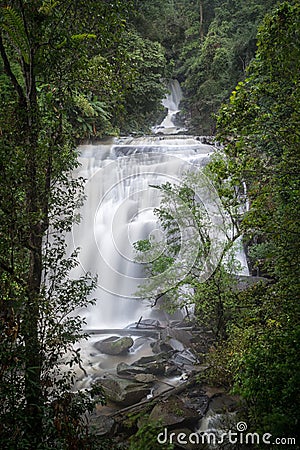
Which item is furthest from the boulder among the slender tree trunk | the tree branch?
the tree branch

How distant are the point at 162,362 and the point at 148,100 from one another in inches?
508

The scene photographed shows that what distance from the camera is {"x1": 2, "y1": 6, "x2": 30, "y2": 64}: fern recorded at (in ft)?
9.96

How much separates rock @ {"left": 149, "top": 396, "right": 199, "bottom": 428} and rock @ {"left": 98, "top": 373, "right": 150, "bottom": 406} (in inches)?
23.9

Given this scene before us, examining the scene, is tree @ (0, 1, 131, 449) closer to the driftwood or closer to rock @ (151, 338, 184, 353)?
the driftwood

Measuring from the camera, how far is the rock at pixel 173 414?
4387mm

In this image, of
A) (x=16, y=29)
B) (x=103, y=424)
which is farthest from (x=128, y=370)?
(x=16, y=29)

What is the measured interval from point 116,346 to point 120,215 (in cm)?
395

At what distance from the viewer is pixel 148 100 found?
54.9 feet

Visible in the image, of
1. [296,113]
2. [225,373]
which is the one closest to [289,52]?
[296,113]

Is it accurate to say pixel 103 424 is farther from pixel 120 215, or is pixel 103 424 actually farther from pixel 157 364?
pixel 120 215

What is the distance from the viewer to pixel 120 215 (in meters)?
10.3

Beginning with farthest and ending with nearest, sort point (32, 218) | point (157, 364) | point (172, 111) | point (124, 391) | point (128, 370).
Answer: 1. point (172, 111)
2. point (157, 364)
3. point (128, 370)
4. point (124, 391)
5. point (32, 218)

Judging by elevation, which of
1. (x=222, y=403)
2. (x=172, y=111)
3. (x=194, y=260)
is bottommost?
(x=222, y=403)

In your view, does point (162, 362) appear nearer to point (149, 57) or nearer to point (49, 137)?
point (49, 137)
